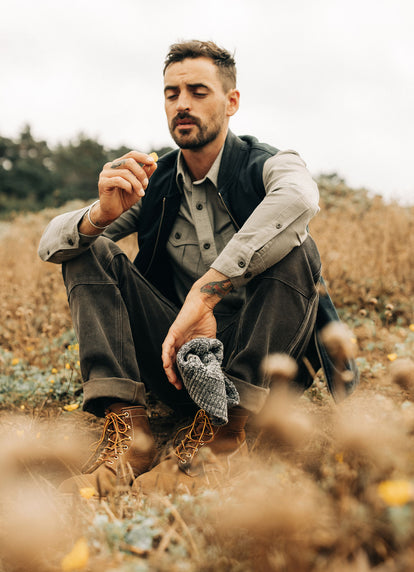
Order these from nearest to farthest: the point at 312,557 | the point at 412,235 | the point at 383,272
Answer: the point at 312,557 → the point at 383,272 → the point at 412,235

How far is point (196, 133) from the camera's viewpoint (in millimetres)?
2576

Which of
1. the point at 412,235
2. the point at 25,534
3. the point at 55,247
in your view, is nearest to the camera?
the point at 25,534

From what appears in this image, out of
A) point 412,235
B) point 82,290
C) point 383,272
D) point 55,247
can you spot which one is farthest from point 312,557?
point 412,235

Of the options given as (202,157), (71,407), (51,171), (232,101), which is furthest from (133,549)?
(51,171)

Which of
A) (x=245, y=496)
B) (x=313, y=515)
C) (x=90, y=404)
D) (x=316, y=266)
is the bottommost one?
→ (x=90, y=404)

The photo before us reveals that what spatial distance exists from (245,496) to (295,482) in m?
0.23

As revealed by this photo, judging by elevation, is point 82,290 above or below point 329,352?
above

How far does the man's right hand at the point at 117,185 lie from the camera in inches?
83.7

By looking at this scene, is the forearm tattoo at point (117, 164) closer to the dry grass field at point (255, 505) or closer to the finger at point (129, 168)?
the finger at point (129, 168)

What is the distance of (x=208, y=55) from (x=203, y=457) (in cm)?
216

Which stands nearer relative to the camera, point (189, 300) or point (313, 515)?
point (313, 515)

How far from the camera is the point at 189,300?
202 centimetres

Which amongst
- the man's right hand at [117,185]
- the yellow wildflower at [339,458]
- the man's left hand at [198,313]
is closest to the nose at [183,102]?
the man's right hand at [117,185]

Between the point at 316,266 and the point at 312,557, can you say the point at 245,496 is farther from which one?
the point at 316,266
